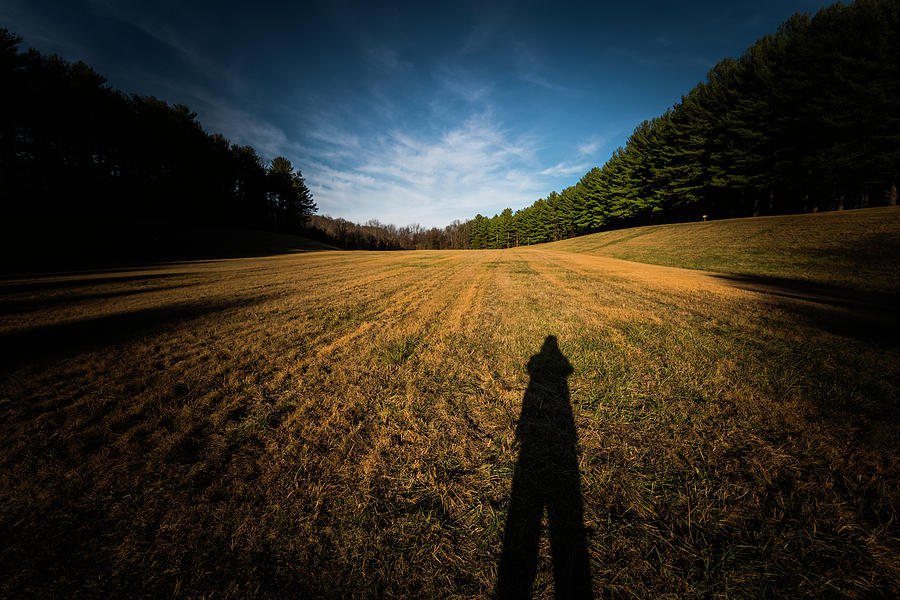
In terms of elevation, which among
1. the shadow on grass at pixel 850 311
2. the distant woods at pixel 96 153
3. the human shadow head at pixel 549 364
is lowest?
the human shadow head at pixel 549 364

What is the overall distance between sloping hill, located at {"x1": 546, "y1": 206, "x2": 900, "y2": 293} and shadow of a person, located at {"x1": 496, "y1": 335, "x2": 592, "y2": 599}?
48.4 ft

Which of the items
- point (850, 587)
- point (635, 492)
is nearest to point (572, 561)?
point (635, 492)

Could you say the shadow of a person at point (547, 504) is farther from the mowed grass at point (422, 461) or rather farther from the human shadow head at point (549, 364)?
the human shadow head at point (549, 364)

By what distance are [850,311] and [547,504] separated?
10.1 m

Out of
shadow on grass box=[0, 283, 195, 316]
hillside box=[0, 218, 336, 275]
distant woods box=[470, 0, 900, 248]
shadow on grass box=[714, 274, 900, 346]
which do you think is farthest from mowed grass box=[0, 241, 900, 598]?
distant woods box=[470, 0, 900, 248]

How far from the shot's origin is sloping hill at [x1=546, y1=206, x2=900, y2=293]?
1112cm

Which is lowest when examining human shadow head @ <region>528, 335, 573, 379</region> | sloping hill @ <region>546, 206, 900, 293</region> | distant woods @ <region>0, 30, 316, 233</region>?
human shadow head @ <region>528, 335, 573, 379</region>

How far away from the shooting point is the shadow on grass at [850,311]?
16.8 ft

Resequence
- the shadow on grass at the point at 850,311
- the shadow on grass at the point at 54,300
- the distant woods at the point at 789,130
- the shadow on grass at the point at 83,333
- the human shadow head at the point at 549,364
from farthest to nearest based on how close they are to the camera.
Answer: the distant woods at the point at 789,130 < the shadow on grass at the point at 54,300 < the shadow on grass at the point at 850,311 < the shadow on grass at the point at 83,333 < the human shadow head at the point at 549,364

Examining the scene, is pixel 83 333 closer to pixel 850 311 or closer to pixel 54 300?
pixel 54 300

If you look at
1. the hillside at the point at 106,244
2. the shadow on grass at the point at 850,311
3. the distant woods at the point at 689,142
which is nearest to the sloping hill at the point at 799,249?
the shadow on grass at the point at 850,311

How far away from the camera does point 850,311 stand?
6.59 m

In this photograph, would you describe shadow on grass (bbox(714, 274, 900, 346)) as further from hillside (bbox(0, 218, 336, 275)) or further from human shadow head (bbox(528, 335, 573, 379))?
hillside (bbox(0, 218, 336, 275))

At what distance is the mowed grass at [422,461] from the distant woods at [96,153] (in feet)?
118
